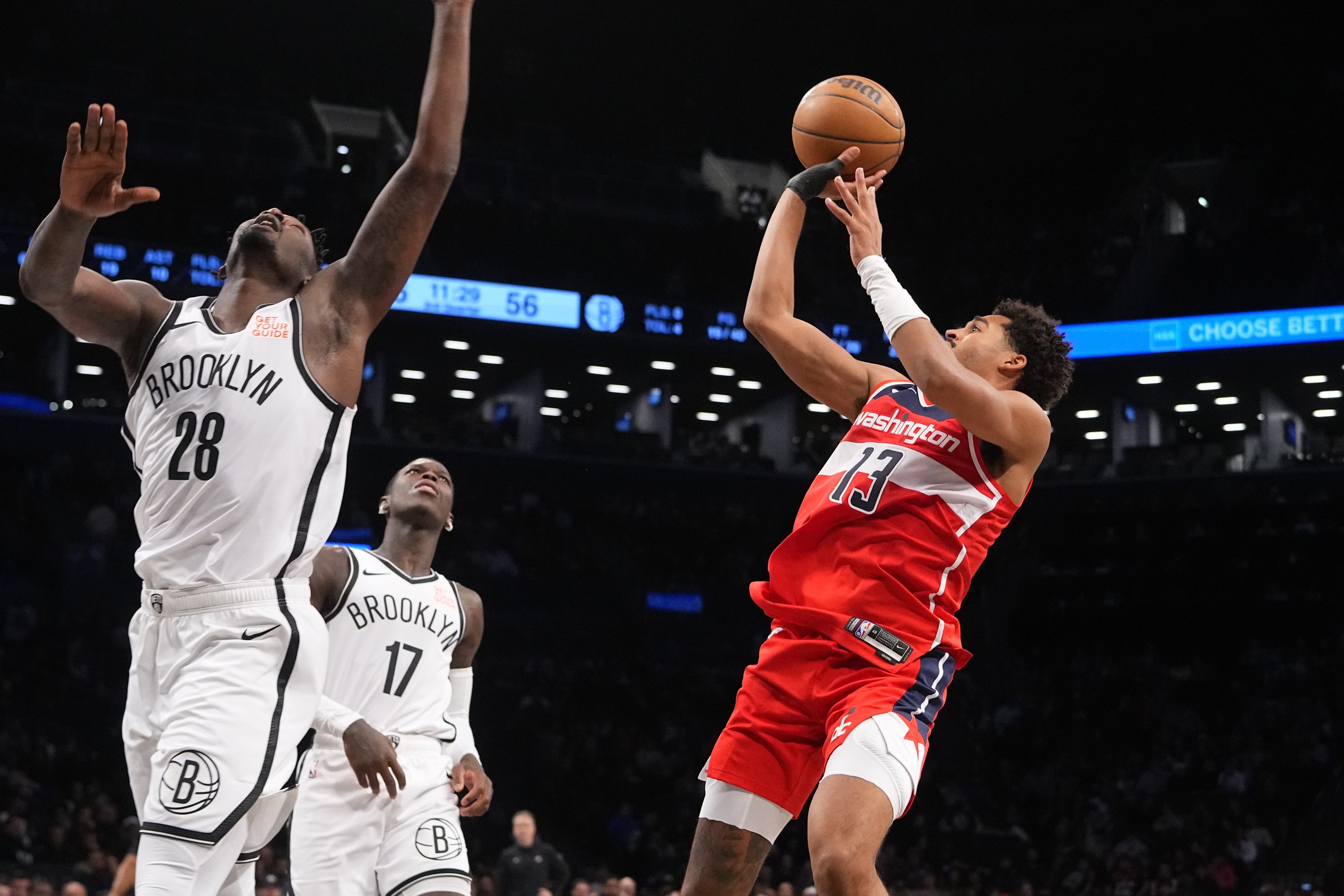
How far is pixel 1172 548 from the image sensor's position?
2597cm

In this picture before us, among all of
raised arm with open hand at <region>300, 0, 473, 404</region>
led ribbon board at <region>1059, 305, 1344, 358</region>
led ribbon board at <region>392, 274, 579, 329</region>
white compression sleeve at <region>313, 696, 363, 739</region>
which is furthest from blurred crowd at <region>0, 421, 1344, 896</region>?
raised arm with open hand at <region>300, 0, 473, 404</region>

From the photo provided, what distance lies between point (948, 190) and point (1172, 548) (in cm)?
1052

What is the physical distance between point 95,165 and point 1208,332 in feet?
83.4

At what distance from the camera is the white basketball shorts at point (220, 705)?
329 centimetres

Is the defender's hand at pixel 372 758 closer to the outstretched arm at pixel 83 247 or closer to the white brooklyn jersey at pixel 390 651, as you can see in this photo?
the outstretched arm at pixel 83 247

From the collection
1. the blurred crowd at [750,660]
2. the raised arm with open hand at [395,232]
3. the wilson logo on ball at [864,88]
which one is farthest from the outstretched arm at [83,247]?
the blurred crowd at [750,660]

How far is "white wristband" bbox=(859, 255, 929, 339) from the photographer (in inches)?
172

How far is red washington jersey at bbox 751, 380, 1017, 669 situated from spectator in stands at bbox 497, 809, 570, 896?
752cm

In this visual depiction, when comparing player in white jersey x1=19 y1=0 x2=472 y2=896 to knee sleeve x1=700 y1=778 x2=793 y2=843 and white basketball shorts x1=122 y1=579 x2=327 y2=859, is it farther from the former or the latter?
knee sleeve x1=700 y1=778 x2=793 y2=843

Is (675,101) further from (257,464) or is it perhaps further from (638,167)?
(257,464)

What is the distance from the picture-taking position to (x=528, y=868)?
1147cm

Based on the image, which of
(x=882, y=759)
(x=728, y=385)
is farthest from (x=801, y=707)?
(x=728, y=385)

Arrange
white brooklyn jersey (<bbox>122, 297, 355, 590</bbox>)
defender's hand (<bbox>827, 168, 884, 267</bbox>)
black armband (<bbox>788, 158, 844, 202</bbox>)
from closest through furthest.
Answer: white brooklyn jersey (<bbox>122, 297, 355, 590</bbox>)
defender's hand (<bbox>827, 168, 884, 267</bbox>)
black armband (<bbox>788, 158, 844, 202</bbox>)

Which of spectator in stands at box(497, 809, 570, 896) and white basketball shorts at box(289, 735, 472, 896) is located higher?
white basketball shorts at box(289, 735, 472, 896)
